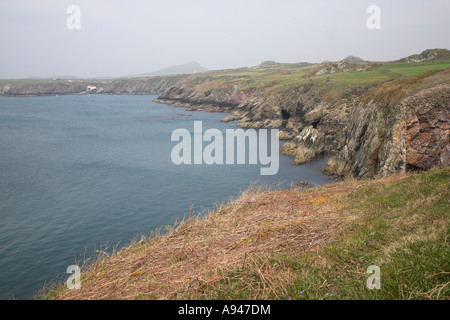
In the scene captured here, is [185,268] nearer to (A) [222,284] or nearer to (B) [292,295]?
(A) [222,284]

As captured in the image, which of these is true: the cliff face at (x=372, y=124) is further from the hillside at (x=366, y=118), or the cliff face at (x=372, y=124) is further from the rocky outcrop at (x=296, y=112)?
the rocky outcrop at (x=296, y=112)

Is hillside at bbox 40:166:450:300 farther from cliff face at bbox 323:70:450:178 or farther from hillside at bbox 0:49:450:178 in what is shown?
hillside at bbox 0:49:450:178

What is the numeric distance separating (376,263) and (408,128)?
1877cm

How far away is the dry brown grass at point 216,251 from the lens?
6121 millimetres

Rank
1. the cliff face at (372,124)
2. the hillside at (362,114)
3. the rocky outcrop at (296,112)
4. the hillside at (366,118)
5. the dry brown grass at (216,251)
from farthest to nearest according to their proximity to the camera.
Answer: the rocky outcrop at (296,112), the hillside at (362,114), the hillside at (366,118), the cliff face at (372,124), the dry brown grass at (216,251)

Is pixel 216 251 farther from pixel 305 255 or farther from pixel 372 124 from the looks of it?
pixel 372 124

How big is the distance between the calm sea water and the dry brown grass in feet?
37.8

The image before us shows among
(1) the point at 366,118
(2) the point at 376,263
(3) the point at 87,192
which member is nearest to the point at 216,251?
(2) the point at 376,263

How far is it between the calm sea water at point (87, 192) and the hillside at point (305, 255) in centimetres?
1223

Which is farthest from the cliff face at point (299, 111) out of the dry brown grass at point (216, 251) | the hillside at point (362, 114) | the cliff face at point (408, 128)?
the dry brown grass at point (216, 251)

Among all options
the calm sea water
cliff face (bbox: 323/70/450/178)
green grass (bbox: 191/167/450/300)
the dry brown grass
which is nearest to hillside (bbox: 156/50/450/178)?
cliff face (bbox: 323/70/450/178)

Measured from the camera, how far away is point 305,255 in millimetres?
6586

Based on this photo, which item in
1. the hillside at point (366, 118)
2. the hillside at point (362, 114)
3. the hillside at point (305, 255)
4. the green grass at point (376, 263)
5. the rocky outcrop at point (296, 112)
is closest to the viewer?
the green grass at point (376, 263)
